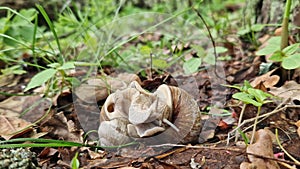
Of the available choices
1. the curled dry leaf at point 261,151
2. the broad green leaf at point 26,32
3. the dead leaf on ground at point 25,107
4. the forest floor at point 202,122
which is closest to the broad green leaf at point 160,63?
the forest floor at point 202,122

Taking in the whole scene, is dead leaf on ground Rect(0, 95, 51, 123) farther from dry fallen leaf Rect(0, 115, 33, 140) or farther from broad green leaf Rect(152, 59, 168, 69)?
broad green leaf Rect(152, 59, 168, 69)

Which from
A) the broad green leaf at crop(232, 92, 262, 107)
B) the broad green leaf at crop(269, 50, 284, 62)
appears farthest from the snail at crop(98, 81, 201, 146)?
the broad green leaf at crop(269, 50, 284, 62)

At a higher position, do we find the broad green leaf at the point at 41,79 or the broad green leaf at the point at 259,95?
the broad green leaf at the point at 41,79

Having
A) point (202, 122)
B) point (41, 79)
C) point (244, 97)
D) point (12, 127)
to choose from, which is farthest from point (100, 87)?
point (244, 97)

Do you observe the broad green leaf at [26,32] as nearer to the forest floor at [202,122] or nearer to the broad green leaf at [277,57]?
the forest floor at [202,122]

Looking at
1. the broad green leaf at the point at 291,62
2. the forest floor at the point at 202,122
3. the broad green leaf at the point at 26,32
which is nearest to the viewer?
the forest floor at the point at 202,122

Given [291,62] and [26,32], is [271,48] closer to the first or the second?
[291,62]

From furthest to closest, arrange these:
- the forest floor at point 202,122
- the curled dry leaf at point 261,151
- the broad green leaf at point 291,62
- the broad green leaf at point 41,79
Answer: the broad green leaf at point 41,79 → the broad green leaf at point 291,62 → the forest floor at point 202,122 → the curled dry leaf at point 261,151
